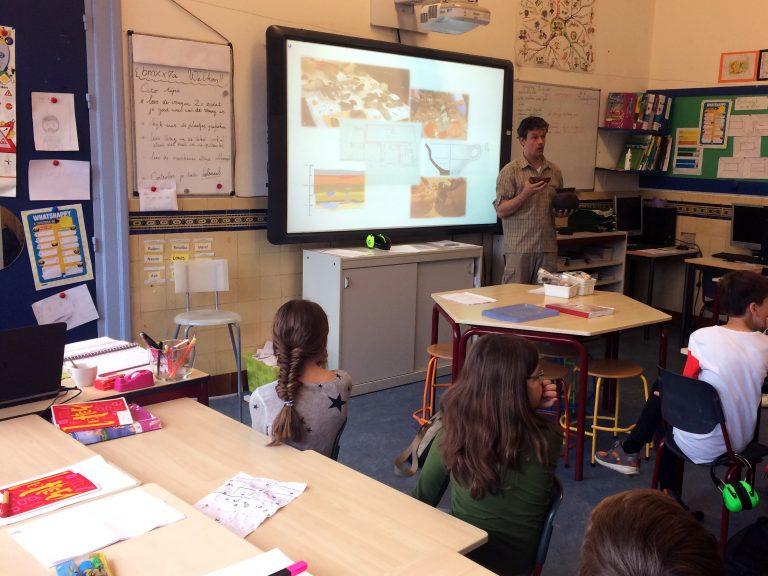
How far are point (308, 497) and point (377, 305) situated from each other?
3.04 metres

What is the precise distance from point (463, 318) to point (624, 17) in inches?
179

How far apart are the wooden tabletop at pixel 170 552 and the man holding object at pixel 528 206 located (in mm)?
3822

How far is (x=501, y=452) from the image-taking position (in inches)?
74.2

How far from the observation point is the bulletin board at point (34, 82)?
3.84 m

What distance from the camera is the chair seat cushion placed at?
4.07 m

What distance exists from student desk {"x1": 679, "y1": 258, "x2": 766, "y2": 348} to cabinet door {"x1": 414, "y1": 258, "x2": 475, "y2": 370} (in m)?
1.94

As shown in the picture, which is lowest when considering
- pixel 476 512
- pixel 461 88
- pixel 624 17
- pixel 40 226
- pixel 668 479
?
pixel 668 479

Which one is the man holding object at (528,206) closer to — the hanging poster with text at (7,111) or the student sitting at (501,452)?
the hanging poster with text at (7,111)

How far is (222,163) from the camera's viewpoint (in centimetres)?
454

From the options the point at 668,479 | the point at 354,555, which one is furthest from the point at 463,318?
the point at 354,555

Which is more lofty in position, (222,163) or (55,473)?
(222,163)

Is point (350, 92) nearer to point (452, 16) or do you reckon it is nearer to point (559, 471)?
point (452, 16)

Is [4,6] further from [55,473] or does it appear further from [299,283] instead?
[55,473]

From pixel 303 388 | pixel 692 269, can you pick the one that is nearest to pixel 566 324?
pixel 303 388
